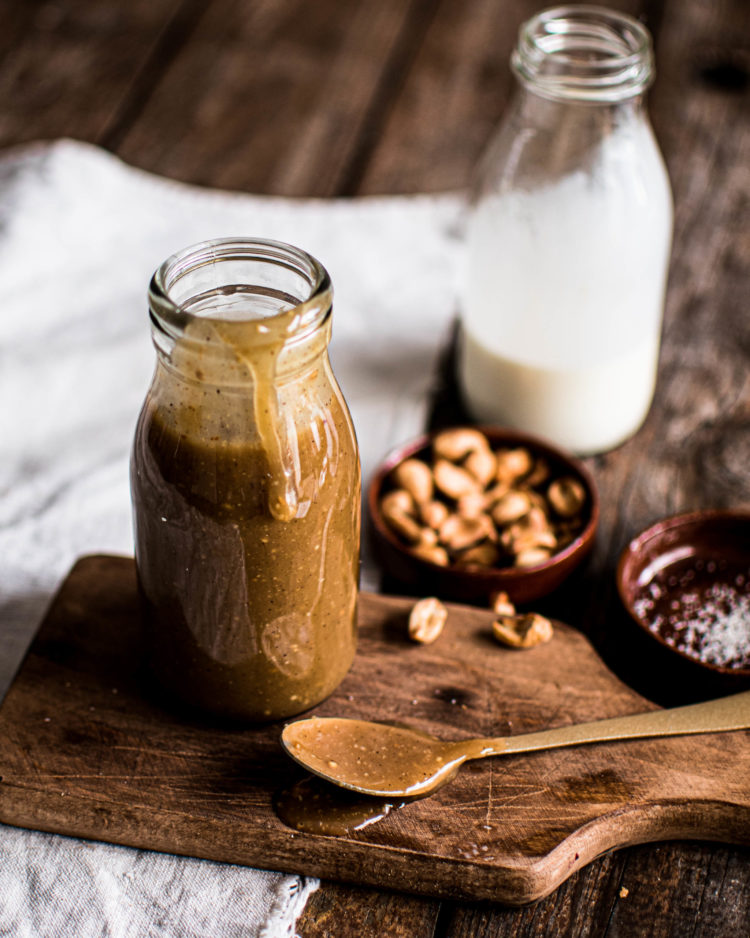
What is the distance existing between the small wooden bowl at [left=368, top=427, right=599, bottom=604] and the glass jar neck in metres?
0.29

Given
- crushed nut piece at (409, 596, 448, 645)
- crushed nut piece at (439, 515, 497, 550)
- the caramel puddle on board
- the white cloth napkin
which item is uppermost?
the caramel puddle on board

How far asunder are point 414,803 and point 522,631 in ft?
0.57

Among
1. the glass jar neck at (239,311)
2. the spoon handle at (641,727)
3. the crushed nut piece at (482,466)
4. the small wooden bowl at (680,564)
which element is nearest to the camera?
the glass jar neck at (239,311)

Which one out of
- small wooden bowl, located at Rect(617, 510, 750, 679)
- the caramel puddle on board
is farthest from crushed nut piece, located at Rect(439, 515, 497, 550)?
the caramel puddle on board

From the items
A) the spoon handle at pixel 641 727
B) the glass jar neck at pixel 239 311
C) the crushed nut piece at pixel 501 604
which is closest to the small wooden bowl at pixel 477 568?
the crushed nut piece at pixel 501 604

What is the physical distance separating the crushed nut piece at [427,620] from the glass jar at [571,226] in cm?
27

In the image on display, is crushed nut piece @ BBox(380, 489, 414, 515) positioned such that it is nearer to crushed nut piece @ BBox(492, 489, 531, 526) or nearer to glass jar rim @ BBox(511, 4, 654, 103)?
crushed nut piece @ BBox(492, 489, 531, 526)

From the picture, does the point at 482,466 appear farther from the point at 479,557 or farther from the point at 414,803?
the point at 414,803

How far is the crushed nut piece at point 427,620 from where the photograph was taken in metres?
0.80

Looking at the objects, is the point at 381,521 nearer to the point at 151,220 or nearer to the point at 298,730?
the point at 298,730

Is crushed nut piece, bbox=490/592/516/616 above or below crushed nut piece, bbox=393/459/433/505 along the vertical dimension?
below

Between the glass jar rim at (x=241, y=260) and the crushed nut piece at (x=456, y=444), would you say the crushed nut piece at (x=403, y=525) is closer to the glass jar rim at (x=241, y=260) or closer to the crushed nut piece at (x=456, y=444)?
the crushed nut piece at (x=456, y=444)

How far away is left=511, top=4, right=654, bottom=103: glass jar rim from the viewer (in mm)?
885

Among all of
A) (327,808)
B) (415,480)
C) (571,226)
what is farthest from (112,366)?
(327,808)
